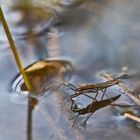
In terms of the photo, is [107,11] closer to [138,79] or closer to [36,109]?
[138,79]

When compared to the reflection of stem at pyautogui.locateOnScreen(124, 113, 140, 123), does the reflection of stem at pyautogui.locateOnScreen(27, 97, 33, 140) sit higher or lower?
lower

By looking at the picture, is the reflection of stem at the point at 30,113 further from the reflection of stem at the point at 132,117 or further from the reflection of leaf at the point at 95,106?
the reflection of stem at the point at 132,117

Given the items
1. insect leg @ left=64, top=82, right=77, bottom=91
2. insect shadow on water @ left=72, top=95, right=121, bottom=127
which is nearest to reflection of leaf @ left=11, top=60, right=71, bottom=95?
insect leg @ left=64, top=82, right=77, bottom=91

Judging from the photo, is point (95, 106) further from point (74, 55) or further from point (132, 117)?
point (74, 55)

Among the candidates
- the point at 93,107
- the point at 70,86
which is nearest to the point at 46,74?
the point at 70,86

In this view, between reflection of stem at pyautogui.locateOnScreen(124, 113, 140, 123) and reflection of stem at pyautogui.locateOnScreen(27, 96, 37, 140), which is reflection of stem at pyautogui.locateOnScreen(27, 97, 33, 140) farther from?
reflection of stem at pyautogui.locateOnScreen(124, 113, 140, 123)

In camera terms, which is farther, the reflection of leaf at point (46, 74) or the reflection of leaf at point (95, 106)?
the reflection of leaf at point (46, 74)

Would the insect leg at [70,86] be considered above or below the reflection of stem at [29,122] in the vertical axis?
above

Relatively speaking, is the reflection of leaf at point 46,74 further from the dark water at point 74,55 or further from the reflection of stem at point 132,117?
the reflection of stem at point 132,117

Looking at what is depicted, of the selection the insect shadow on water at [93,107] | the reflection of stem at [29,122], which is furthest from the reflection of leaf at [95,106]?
the reflection of stem at [29,122]
